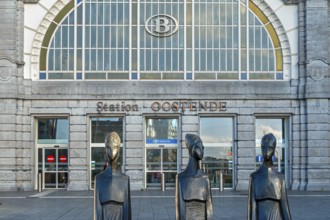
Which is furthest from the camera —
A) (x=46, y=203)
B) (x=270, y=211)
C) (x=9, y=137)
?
(x=9, y=137)

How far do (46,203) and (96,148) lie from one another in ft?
26.0

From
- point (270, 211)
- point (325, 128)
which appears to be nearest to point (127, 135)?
point (325, 128)

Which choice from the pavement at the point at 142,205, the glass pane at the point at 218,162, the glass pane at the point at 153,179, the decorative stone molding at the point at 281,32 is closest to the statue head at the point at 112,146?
the pavement at the point at 142,205

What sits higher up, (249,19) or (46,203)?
(249,19)

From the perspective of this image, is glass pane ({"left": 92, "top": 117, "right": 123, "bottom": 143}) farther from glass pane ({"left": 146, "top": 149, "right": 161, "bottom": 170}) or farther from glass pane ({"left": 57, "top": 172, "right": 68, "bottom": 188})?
glass pane ({"left": 57, "top": 172, "right": 68, "bottom": 188})

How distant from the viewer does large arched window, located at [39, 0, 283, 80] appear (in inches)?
1283

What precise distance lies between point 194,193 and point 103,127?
2334 cm

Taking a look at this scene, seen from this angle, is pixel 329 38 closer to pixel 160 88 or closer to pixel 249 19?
pixel 249 19

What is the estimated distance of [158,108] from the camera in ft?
105

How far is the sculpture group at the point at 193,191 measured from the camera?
30.3ft

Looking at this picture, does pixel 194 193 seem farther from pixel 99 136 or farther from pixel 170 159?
pixel 99 136

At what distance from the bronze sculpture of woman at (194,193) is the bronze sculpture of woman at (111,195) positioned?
2.67ft

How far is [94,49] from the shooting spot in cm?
3266

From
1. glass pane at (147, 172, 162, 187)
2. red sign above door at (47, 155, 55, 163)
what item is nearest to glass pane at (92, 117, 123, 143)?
red sign above door at (47, 155, 55, 163)
